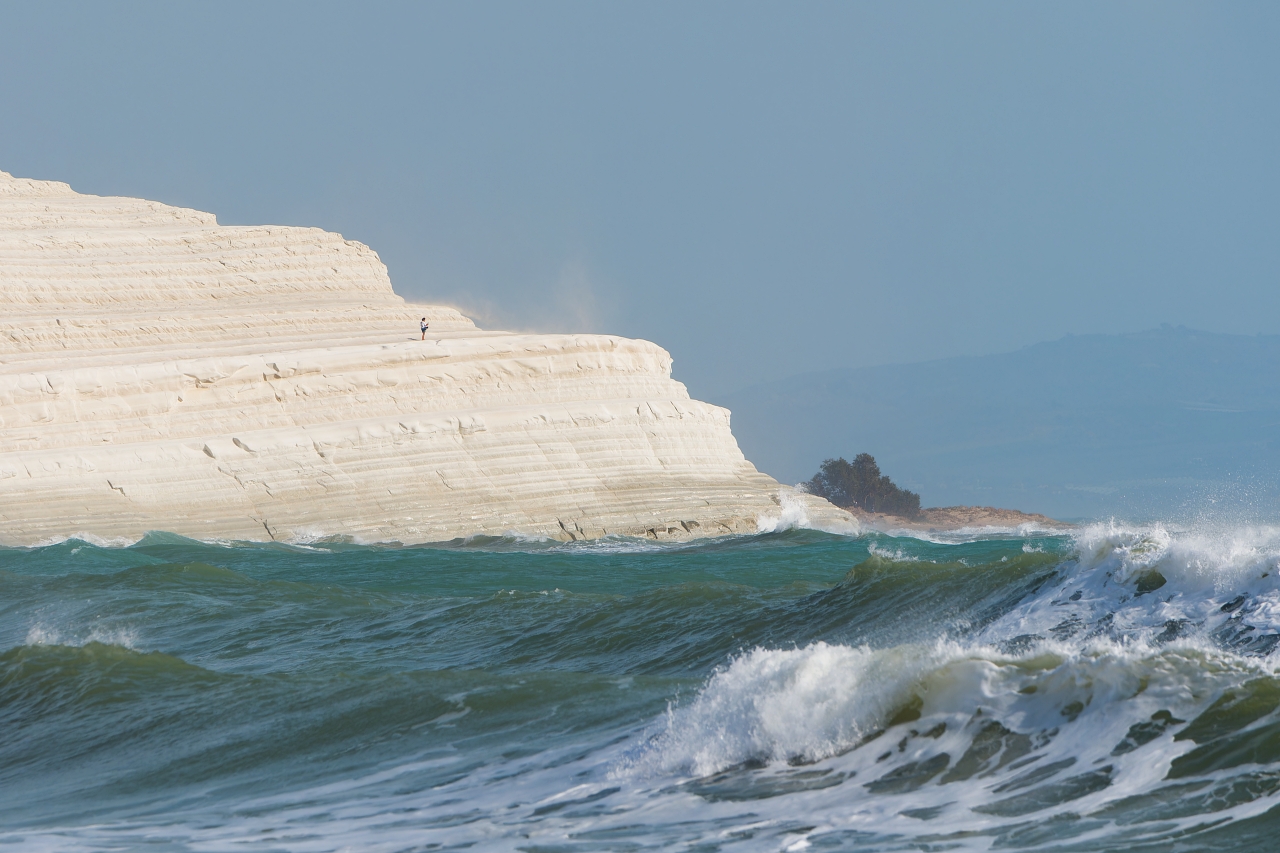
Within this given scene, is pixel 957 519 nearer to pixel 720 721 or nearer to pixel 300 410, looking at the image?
pixel 300 410

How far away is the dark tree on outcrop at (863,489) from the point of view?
80.9 metres

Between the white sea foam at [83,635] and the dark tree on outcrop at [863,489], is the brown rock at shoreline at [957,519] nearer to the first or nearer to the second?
the dark tree on outcrop at [863,489]

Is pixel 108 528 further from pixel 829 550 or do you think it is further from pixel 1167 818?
pixel 1167 818

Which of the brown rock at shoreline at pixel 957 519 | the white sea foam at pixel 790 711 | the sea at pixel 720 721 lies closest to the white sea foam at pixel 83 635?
the sea at pixel 720 721

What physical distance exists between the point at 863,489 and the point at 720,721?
Result: 76274 mm

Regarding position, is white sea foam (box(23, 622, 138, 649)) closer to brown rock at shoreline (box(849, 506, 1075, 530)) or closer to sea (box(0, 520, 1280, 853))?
sea (box(0, 520, 1280, 853))

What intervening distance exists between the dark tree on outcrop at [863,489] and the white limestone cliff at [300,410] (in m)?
37.1

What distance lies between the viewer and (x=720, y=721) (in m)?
6.60

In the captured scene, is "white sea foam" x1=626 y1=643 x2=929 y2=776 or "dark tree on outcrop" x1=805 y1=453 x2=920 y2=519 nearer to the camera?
"white sea foam" x1=626 y1=643 x2=929 y2=776

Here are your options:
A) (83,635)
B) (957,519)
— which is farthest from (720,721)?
(957,519)

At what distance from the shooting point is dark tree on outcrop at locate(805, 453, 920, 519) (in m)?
80.9

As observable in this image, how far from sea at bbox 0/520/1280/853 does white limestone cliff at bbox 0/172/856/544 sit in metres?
20.9

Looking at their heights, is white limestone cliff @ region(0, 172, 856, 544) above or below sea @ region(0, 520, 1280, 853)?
above

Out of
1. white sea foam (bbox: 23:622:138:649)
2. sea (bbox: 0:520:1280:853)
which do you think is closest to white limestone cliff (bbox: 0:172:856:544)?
white sea foam (bbox: 23:622:138:649)
